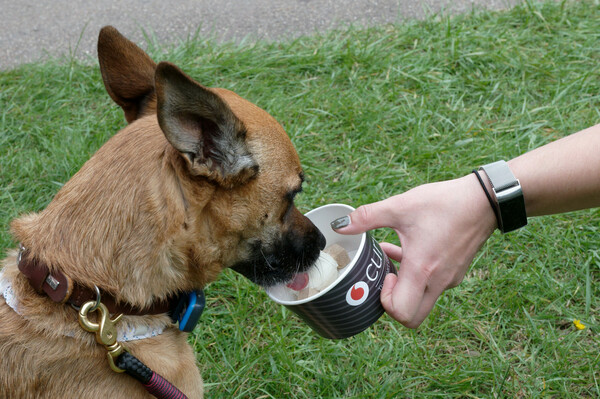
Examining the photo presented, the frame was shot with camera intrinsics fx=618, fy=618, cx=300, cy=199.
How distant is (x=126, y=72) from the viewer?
2.60 meters

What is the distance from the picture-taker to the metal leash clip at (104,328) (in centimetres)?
201

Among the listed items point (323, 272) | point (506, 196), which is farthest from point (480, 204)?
point (323, 272)

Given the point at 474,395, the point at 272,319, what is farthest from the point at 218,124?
the point at 474,395

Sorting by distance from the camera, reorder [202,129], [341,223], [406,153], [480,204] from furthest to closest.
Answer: [406,153]
[341,223]
[480,204]
[202,129]

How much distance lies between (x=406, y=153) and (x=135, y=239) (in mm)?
2638

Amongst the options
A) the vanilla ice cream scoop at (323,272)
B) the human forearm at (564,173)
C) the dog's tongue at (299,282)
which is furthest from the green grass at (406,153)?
the human forearm at (564,173)

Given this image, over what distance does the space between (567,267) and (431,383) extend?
1127 millimetres

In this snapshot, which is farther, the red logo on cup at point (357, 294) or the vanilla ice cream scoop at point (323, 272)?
the vanilla ice cream scoop at point (323, 272)

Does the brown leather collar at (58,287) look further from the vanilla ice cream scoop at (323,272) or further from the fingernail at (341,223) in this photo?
the fingernail at (341,223)

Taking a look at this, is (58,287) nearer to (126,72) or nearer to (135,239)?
(135,239)

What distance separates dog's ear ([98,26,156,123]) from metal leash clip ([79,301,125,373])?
94 cm

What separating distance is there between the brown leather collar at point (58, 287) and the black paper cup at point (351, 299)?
623 mm

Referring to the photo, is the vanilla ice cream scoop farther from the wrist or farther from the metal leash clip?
the metal leash clip

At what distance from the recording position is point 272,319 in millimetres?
3449
